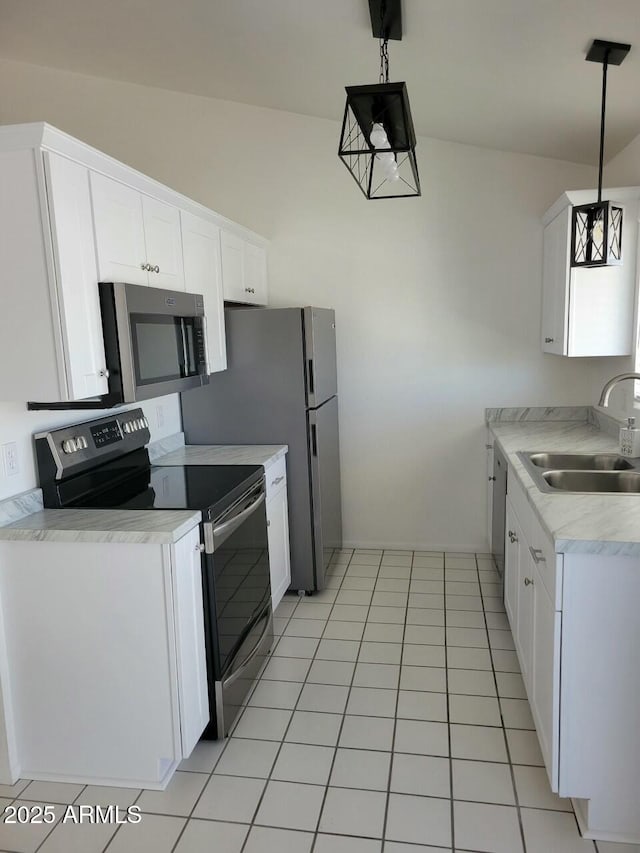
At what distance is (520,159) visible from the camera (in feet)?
12.2

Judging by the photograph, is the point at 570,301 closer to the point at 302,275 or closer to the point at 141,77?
the point at 302,275

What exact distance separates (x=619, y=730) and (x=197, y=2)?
112 inches

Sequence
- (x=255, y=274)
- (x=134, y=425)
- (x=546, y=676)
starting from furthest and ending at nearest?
(x=255, y=274)
(x=134, y=425)
(x=546, y=676)

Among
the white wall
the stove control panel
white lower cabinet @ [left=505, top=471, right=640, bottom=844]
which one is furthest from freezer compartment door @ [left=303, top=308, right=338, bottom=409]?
white lower cabinet @ [left=505, top=471, right=640, bottom=844]

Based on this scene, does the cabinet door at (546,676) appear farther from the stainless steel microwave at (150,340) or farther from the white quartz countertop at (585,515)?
the stainless steel microwave at (150,340)

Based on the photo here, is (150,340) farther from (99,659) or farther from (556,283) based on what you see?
(556,283)

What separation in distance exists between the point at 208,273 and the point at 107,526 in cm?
150

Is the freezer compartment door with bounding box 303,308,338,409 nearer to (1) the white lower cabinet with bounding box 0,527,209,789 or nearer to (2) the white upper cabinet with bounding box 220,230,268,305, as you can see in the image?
(2) the white upper cabinet with bounding box 220,230,268,305

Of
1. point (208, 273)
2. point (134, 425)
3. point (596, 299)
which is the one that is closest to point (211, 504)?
point (134, 425)

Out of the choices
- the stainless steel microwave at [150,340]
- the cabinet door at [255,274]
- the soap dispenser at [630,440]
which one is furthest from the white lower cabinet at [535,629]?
the cabinet door at [255,274]

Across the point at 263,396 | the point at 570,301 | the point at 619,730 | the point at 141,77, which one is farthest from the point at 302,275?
the point at 619,730

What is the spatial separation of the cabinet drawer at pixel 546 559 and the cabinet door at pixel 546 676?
4cm

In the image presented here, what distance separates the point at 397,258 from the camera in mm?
3918

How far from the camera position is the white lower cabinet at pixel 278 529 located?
3.11 m
